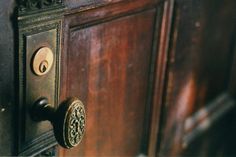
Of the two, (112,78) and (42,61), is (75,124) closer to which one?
(42,61)

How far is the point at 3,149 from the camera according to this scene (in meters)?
0.68

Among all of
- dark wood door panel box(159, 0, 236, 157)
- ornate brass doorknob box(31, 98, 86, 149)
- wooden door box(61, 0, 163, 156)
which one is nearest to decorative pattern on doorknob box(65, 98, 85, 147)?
ornate brass doorknob box(31, 98, 86, 149)

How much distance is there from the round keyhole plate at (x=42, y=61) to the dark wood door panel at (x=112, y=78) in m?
0.05

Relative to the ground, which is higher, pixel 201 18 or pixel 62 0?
pixel 62 0

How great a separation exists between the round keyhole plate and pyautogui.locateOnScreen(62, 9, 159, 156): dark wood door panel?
0.05 meters

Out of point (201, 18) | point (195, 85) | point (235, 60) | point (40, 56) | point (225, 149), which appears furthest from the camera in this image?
point (225, 149)

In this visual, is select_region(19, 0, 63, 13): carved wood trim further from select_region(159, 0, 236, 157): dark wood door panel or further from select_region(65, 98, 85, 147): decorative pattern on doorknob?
select_region(159, 0, 236, 157): dark wood door panel

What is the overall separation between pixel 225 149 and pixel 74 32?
98 cm

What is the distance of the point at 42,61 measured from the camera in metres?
0.69

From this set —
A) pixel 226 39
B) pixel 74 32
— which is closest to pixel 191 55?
pixel 226 39

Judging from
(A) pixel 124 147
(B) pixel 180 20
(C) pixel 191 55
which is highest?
(B) pixel 180 20

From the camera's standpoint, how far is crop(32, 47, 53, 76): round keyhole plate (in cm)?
67

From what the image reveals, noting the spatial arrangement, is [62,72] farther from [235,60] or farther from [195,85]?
[235,60]

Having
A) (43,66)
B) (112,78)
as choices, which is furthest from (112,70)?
(43,66)
